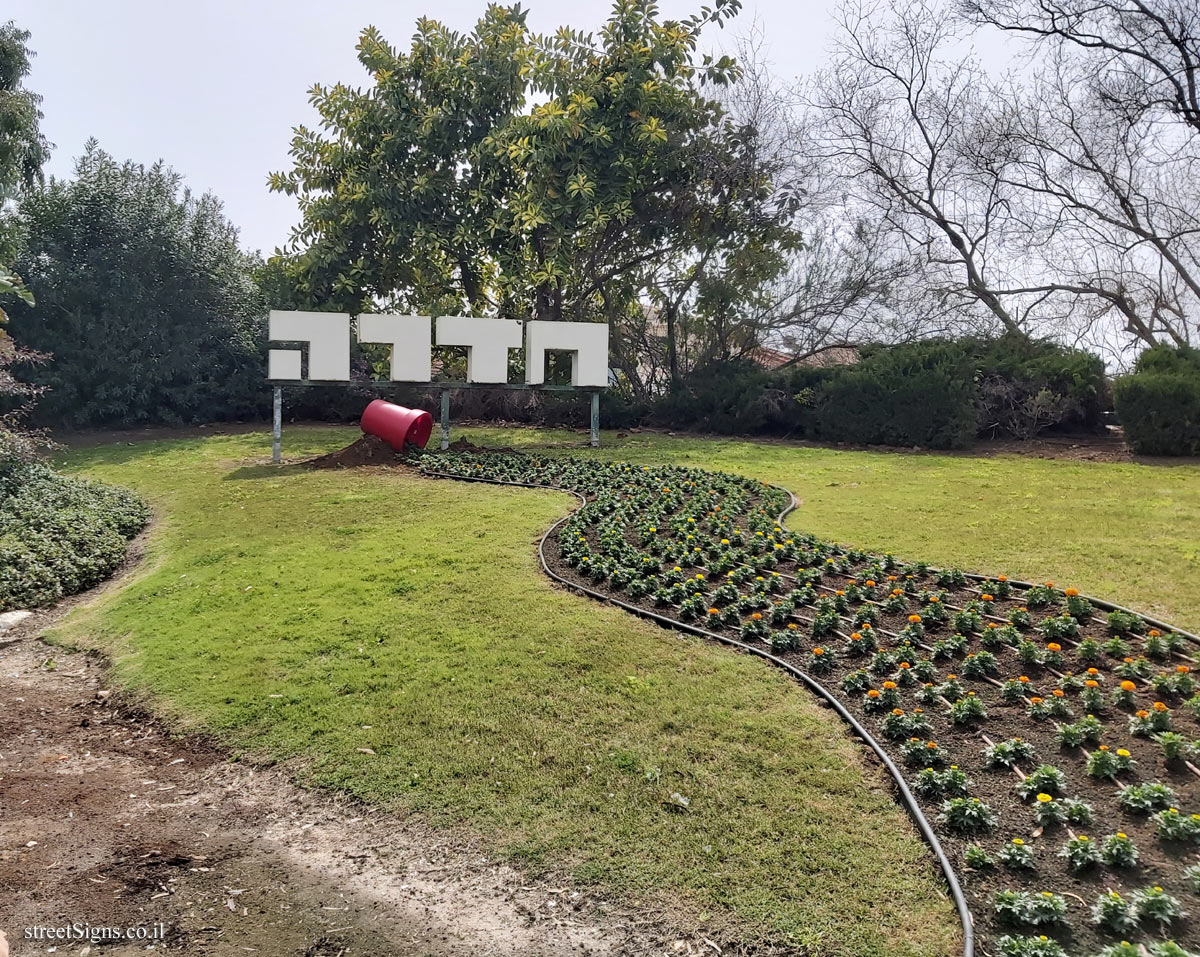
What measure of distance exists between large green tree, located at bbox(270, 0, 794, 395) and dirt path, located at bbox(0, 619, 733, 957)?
1494 centimetres

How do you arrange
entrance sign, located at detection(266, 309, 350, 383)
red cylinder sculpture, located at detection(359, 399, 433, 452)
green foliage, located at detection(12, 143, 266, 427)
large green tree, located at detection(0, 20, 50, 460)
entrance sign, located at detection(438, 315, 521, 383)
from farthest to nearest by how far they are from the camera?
green foliage, located at detection(12, 143, 266, 427) → entrance sign, located at detection(438, 315, 521, 383) → entrance sign, located at detection(266, 309, 350, 383) → red cylinder sculpture, located at detection(359, 399, 433, 452) → large green tree, located at detection(0, 20, 50, 460)

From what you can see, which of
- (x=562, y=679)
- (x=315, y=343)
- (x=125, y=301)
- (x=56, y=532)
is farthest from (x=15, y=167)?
(x=562, y=679)

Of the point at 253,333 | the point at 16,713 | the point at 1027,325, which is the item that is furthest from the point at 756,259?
the point at 16,713

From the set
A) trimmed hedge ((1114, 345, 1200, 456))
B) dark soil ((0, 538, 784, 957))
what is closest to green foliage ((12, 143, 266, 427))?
dark soil ((0, 538, 784, 957))

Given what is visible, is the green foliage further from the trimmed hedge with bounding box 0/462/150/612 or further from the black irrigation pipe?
the black irrigation pipe

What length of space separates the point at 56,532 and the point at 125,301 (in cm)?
1125

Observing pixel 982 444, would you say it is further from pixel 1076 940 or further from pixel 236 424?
pixel 236 424

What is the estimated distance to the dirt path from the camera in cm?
311

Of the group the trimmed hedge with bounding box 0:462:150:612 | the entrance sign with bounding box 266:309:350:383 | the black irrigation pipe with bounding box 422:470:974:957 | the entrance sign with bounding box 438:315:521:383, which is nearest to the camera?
the black irrigation pipe with bounding box 422:470:974:957

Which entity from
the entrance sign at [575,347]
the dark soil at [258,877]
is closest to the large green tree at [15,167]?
the entrance sign at [575,347]

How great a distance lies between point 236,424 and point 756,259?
13021mm

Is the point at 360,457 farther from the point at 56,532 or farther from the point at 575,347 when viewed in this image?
the point at 575,347

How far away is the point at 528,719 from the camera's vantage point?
15.3 ft

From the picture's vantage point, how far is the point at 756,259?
62.4 ft
